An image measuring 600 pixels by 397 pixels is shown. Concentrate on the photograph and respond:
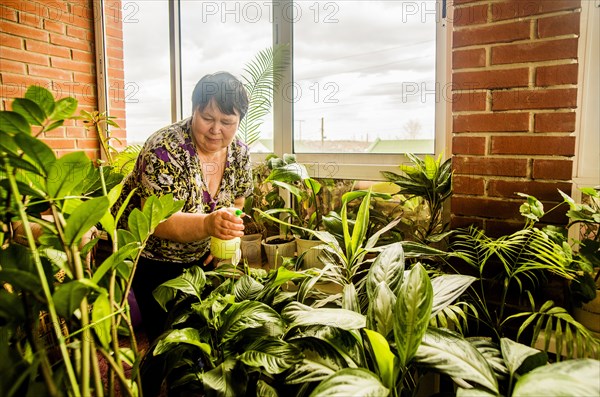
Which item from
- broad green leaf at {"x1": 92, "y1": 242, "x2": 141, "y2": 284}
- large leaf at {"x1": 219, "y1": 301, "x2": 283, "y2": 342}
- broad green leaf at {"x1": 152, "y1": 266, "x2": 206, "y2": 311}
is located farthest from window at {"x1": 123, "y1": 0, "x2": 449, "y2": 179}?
broad green leaf at {"x1": 92, "y1": 242, "x2": 141, "y2": 284}

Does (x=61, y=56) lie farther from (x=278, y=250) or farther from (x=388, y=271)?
(x=388, y=271)

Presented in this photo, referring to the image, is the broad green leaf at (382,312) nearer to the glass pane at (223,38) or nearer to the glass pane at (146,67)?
the glass pane at (223,38)

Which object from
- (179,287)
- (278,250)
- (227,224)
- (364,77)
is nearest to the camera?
(179,287)

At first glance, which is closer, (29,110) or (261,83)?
(29,110)

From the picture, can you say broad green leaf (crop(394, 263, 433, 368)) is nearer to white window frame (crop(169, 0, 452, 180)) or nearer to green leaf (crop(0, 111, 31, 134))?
green leaf (crop(0, 111, 31, 134))

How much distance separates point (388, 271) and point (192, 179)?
35.8 inches

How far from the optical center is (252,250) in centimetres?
220

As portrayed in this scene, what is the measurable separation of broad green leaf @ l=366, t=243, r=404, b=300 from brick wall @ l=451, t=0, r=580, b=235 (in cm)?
64

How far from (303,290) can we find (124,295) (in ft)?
2.07

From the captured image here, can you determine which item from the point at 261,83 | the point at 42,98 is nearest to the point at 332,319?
the point at 42,98

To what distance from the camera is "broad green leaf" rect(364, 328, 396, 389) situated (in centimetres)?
81

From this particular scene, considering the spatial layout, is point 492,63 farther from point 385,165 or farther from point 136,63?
point 136,63

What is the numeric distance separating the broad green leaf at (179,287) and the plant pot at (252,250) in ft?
2.93

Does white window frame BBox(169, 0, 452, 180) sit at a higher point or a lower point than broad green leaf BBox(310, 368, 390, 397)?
higher
